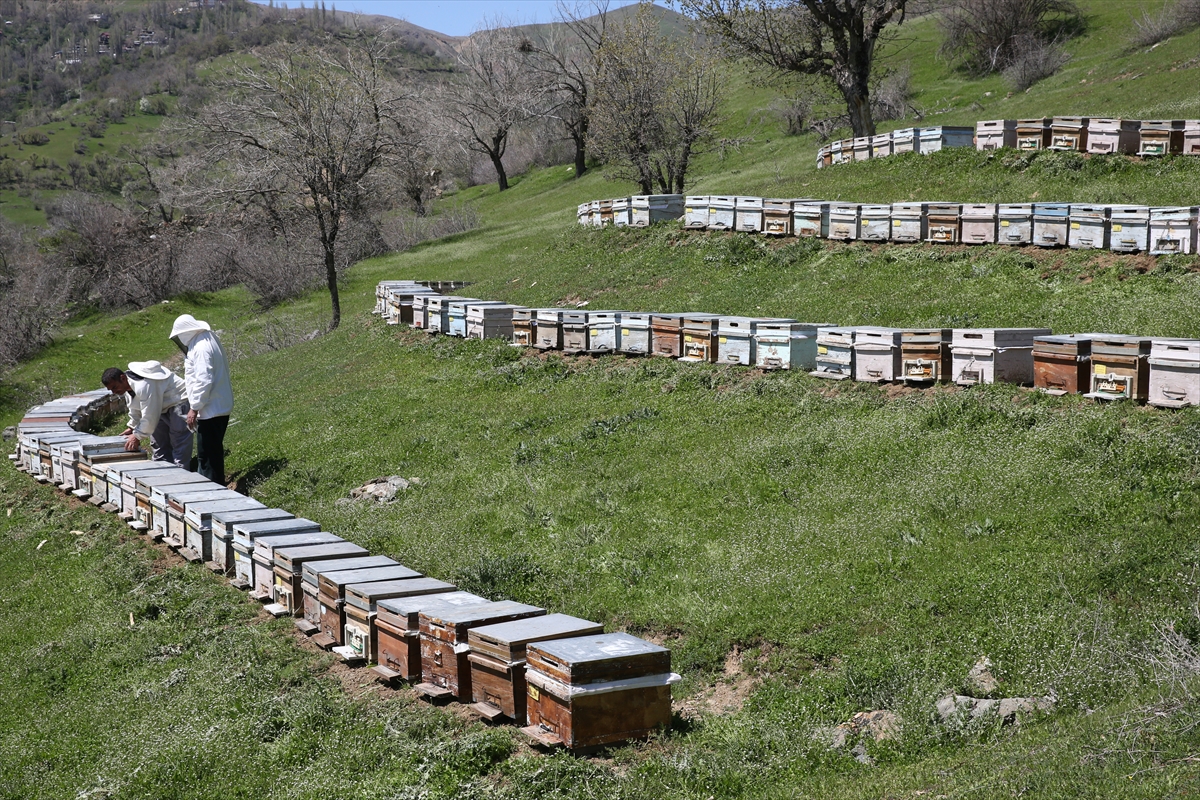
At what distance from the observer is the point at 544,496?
1294cm

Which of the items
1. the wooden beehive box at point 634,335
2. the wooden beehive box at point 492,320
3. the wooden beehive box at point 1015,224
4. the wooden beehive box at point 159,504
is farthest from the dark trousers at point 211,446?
the wooden beehive box at point 1015,224

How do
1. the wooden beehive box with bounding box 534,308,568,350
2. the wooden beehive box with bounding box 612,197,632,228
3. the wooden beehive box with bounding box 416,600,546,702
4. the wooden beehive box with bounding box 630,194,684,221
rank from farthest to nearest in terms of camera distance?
the wooden beehive box with bounding box 612,197,632,228 → the wooden beehive box with bounding box 630,194,684,221 → the wooden beehive box with bounding box 534,308,568,350 → the wooden beehive box with bounding box 416,600,546,702

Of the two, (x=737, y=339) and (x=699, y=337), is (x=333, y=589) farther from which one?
(x=699, y=337)

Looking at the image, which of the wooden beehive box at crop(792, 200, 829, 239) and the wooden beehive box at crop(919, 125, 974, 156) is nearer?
the wooden beehive box at crop(792, 200, 829, 239)

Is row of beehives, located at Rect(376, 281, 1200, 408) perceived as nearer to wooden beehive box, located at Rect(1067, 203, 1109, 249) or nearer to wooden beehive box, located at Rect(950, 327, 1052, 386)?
wooden beehive box, located at Rect(950, 327, 1052, 386)

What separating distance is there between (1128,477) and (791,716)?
506 cm

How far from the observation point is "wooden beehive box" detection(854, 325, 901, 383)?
1416 centimetres

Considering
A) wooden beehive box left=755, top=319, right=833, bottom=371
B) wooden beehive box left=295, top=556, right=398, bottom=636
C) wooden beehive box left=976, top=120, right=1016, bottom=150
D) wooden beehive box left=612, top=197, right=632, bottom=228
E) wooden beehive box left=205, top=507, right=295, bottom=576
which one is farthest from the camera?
wooden beehive box left=612, top=197, right=632, bottom=228

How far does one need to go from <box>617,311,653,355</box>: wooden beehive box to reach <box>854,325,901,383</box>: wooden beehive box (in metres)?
4.59

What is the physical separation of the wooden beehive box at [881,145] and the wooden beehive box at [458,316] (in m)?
13.2

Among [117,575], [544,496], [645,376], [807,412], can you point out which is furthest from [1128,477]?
[117,575]

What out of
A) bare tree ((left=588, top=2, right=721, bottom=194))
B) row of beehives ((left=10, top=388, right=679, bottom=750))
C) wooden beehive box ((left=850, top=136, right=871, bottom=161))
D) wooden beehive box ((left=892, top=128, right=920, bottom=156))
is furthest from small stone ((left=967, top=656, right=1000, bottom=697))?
bare tree ((left=588, top=2, right=721, bottom=194))

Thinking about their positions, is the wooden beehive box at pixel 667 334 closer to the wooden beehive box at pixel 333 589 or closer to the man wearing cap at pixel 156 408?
the man wearing cap at pixel 156 408

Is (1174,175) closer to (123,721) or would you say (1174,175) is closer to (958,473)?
(958,473)
